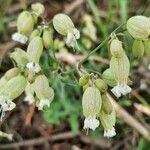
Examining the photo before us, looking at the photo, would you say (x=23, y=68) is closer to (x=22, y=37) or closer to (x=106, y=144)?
(x=22, y=37)

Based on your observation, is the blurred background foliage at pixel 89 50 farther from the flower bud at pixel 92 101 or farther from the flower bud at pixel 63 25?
the flower bud at pixel 92 101

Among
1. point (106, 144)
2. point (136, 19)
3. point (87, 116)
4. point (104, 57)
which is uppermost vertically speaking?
point (136, 19)

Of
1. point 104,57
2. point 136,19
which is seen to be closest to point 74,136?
point 104,57

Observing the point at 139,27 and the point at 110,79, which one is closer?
the point at 139,27

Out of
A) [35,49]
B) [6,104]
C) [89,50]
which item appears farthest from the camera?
[89,50]

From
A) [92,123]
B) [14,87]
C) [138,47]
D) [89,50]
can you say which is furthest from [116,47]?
[89,50]

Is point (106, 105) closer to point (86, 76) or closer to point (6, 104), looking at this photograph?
point (86, 76)

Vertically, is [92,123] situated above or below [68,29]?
below

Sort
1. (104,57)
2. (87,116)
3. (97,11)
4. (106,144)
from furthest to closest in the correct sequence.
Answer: (97,11)
(104,57)
(106,144)
(87,116)
